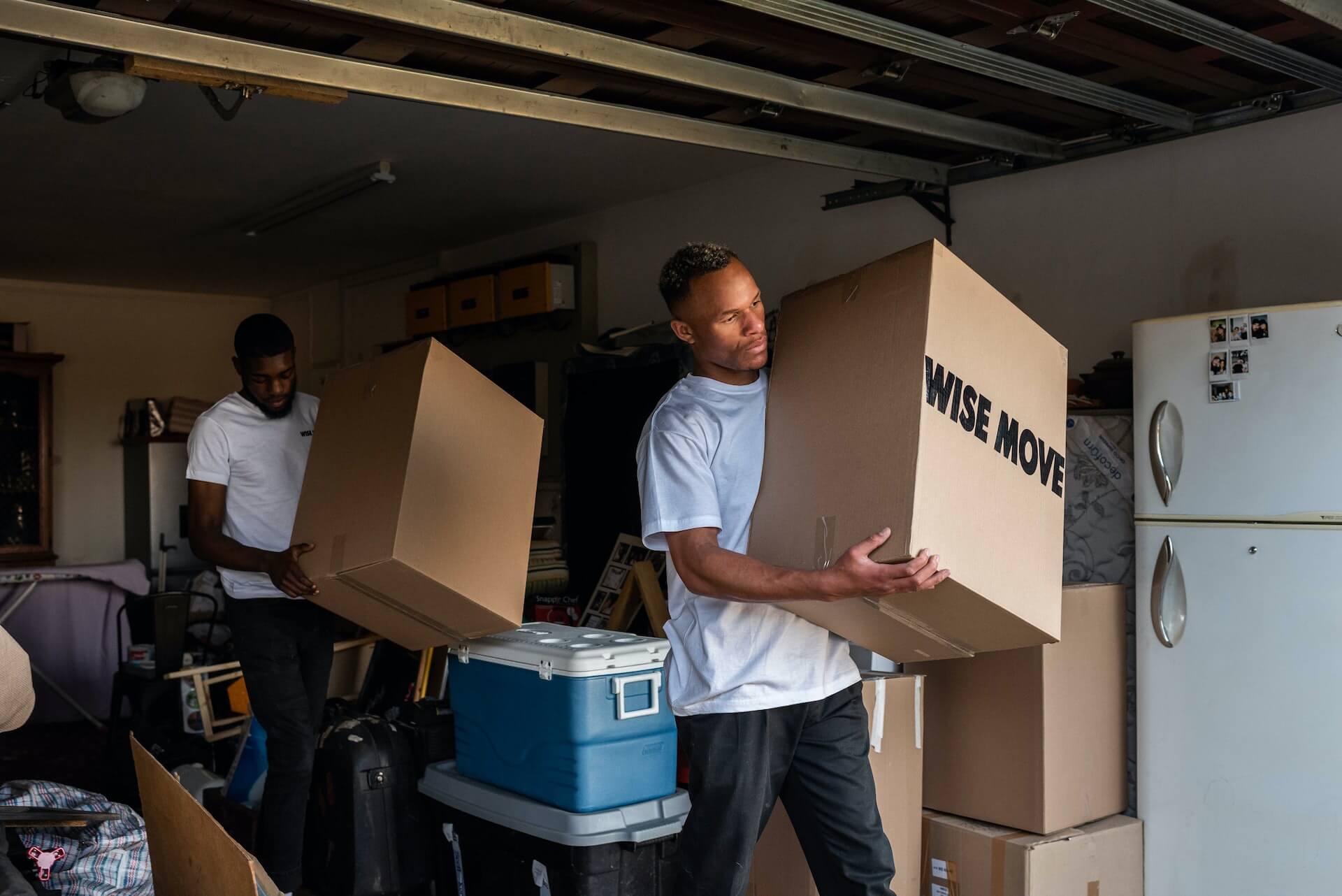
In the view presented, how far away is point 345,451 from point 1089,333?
2.58 metres

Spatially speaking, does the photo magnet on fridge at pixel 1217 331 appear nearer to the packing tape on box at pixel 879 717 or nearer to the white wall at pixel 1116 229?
the white wall at pixel 1116 229

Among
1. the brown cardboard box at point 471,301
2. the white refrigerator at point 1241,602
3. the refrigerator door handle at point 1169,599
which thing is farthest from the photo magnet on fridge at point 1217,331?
the brown cardboard box at point 471,301

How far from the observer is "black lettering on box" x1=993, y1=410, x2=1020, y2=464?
6.37 feet

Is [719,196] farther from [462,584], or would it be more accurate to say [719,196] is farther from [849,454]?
[849,454]

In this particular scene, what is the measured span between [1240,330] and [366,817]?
261 cm

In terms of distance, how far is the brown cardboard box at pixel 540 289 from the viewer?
6281 millimetres

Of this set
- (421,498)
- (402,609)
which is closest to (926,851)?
(402,609)

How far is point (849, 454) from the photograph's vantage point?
189 centimetres

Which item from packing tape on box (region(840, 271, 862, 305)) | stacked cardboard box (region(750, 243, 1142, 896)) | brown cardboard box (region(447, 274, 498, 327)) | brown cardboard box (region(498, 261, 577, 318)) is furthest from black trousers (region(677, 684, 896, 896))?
brown cardboard box (region(447, 274, 498, 327))

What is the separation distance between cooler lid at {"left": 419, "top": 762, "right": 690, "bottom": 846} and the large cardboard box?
0.99 m

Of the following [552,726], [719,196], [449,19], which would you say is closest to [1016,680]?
[552,726]

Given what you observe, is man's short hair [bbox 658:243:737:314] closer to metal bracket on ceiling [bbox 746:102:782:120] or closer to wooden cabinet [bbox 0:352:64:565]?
metal bracket on ceiling [bbox 746:102:782:120]

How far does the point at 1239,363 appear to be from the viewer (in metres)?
2.94

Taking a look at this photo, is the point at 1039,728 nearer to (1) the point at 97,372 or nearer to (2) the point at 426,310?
(2) the point at 426,310
